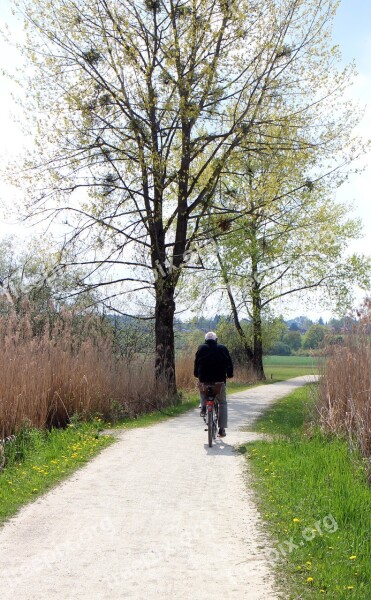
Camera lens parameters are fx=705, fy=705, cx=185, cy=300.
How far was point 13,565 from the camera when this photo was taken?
5.59m

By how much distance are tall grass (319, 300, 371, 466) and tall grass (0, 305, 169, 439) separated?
15.7 feet

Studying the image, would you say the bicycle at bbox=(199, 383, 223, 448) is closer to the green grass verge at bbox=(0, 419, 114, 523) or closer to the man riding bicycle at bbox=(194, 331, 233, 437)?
the man riding bicycle at bbox=(194, 331, 233, 437)

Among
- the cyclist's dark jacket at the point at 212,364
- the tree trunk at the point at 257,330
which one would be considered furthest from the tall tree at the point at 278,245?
the cyclist's dark jacket at the point at 212,364

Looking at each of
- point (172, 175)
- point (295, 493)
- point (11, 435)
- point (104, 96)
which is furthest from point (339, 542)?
point (104, 96)

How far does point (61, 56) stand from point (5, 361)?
1212 centimetres

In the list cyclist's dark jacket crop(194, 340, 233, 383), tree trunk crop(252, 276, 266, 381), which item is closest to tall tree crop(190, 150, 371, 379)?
tree trunk crop(252, 276, 266, 381)

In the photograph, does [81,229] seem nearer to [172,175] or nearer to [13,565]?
[172,175]

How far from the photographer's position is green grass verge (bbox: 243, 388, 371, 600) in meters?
5.30

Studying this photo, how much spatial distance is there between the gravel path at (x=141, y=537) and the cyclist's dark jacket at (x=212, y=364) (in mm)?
2030

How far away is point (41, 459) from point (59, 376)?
3.38 m

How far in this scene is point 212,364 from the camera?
12.2m

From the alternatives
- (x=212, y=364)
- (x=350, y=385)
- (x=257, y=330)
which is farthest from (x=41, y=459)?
(x=257, y=330)

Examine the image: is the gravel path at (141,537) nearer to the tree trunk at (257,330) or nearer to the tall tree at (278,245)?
the tall tree at (278,245)

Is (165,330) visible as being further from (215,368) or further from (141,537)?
(141,537)
